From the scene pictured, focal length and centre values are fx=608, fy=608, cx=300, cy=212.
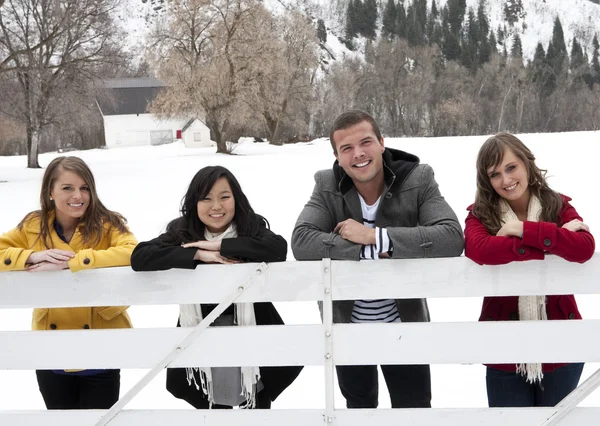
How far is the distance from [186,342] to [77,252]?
2.22 feet

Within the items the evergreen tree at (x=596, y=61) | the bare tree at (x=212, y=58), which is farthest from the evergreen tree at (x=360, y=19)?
the bare tree at (x=212, y=58)

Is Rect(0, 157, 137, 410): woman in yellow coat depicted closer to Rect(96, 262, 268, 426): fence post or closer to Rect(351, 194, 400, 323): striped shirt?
Rect(96, 262, 268, 426): fence post

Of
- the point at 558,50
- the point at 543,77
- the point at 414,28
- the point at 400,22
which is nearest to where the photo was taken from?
the point at 543,77

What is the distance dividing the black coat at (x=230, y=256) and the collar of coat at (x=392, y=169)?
43cm

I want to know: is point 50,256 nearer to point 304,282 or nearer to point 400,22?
point 304,282

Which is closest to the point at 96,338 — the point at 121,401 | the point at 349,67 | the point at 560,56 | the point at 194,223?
the point at 121,401

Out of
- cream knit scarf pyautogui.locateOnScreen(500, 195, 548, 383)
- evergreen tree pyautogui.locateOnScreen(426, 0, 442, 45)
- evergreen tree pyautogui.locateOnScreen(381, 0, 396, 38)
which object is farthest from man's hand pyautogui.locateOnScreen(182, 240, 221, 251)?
evergreen tree pyautogui.locateOnScreen(381, 0, 396, 38)

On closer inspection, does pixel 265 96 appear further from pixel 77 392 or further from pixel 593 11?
pixel 593 11

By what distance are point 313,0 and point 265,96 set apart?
470ft

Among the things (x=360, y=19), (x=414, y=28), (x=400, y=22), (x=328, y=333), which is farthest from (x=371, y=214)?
(x=360, y=19)

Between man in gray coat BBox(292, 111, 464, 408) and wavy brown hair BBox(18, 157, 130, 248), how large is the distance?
98 cm

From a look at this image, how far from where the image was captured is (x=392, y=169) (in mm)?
2885

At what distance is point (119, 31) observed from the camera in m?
28.6

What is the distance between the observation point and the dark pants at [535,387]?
2662 mm
